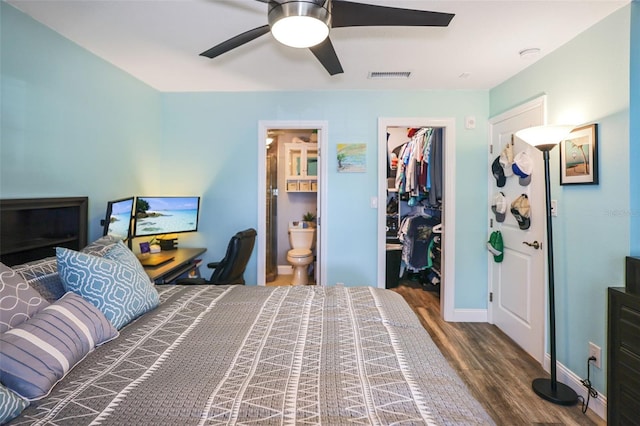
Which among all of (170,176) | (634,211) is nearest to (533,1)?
(634,211)

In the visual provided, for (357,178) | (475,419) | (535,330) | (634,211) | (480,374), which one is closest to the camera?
(475,419)

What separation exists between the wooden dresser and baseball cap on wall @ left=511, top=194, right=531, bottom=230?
0.96 m

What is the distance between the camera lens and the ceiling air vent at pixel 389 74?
9.04ft

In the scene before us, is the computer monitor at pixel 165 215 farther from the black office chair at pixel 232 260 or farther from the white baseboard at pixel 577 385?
the white baseboard at pixel 577 385

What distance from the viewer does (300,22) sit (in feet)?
4.43

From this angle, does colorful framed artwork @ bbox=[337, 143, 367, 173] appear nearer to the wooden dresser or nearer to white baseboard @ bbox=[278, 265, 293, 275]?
the wooden dresser

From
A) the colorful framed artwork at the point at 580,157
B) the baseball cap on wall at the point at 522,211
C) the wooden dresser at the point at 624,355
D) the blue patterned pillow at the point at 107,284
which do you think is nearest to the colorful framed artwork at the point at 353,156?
the baseball cap on wall at the point at 522,211

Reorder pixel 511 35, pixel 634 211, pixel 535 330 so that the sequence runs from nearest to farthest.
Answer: pixel 634 211
pixel 511 35
pixel 535 330

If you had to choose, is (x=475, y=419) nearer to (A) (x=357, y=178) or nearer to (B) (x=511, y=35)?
(B) (x=511, y=35)

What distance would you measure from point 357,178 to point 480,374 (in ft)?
6.54

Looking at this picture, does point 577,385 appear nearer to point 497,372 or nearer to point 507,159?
point 497,372

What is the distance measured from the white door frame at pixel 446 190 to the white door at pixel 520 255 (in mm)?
371

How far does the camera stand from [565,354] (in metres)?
2.18

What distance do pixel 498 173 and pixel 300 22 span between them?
245 centimetres
